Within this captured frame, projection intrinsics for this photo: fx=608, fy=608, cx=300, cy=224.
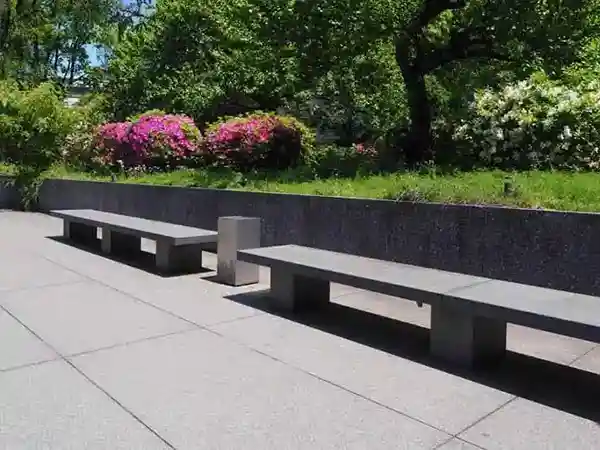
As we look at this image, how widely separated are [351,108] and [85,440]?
35.4 feet

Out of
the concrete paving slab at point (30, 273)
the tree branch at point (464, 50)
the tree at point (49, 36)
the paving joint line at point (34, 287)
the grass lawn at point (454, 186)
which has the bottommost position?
the paving joint line at point (34, 287)

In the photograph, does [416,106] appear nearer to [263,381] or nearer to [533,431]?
[263,381]

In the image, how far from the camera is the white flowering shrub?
25.4 ft

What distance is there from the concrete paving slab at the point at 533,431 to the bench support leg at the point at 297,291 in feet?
7.63

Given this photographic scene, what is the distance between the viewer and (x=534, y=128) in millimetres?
8117

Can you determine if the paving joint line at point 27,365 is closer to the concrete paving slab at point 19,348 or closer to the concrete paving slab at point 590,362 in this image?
the concrete paving slab at point 19,348

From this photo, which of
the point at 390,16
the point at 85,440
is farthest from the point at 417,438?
the point at 390,16

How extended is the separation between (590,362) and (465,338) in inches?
36.9

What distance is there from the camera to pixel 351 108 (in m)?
12.9

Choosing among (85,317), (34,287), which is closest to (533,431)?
(85,317)

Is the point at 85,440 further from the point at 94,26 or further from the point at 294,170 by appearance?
the point at 94,26

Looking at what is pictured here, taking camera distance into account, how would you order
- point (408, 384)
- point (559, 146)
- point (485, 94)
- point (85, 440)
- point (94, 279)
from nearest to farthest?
point (85, 440) < point (408, 384) < point (94, 279) < point (559, 146) < point (485, 94)

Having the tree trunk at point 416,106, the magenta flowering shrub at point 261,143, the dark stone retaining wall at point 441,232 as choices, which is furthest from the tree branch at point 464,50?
the dark stone retaining wall at point 441,232

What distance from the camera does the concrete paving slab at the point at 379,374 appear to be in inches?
133
